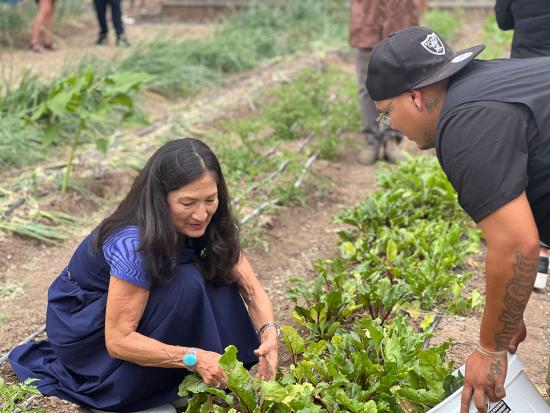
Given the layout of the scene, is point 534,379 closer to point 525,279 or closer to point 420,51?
point 525,279

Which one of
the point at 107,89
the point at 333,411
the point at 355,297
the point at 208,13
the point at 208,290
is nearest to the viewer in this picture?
the point at 333,411

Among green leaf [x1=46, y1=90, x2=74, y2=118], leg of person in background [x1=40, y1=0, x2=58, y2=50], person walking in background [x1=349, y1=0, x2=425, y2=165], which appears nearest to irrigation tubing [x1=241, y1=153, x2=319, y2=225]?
person walking in background [x1=349, y1=0, x2=425, y2=165]

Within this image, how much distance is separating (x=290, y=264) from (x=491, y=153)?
2.65 meters

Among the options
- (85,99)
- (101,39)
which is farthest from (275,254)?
(101,39)

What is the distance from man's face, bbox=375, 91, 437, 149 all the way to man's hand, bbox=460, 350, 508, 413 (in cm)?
59

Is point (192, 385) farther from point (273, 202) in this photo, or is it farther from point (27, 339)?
point (273, 202)

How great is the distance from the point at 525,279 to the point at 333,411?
2.99 feet

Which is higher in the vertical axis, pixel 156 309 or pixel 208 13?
pixel 156 309

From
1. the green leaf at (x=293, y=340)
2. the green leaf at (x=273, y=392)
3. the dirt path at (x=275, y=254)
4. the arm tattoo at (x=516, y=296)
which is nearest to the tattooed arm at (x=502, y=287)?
the arm tattoo at (x=516, y=296)

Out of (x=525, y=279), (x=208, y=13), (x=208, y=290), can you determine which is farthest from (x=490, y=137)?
(x=208, y=13)

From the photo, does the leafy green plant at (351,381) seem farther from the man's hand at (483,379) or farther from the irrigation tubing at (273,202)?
the irrigation tubing at (273,202)

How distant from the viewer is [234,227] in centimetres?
302

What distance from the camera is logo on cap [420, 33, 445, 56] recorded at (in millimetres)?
2254

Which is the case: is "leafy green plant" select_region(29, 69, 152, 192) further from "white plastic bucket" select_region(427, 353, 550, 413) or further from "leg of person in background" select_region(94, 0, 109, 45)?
"leg of person in background" select_region(94, 0, 109, 45)
